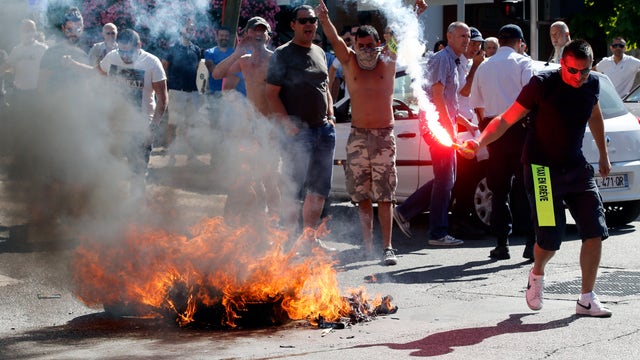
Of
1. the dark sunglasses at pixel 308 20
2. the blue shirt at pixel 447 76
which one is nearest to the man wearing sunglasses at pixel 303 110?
the dark sunglasses at pixel 308 20

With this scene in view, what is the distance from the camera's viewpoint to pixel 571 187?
22.0 feet

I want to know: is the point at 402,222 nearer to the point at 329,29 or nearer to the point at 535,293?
the point at 329,29

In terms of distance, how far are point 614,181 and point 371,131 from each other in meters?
2.84

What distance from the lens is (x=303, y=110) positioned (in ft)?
28.6

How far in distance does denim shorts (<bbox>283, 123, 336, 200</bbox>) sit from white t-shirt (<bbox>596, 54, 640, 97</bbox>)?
7746 millimetres

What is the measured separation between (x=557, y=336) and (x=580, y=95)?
1560 mm

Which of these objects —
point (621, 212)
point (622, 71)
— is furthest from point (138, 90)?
point (622, 71)

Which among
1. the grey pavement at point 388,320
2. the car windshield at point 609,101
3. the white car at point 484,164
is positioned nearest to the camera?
the grey pavement at point 388,320

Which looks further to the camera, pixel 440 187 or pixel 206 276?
pixel 440 187

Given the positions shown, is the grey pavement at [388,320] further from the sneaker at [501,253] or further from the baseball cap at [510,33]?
the baseball cap at [510,33]

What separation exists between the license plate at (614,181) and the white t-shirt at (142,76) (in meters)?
4.13

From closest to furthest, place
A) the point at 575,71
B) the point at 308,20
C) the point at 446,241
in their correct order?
1. the point at 575,71
2. the point at 308,20
3. the point at 446,241

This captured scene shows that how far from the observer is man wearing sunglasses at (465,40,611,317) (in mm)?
6660

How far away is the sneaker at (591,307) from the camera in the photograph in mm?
6500
